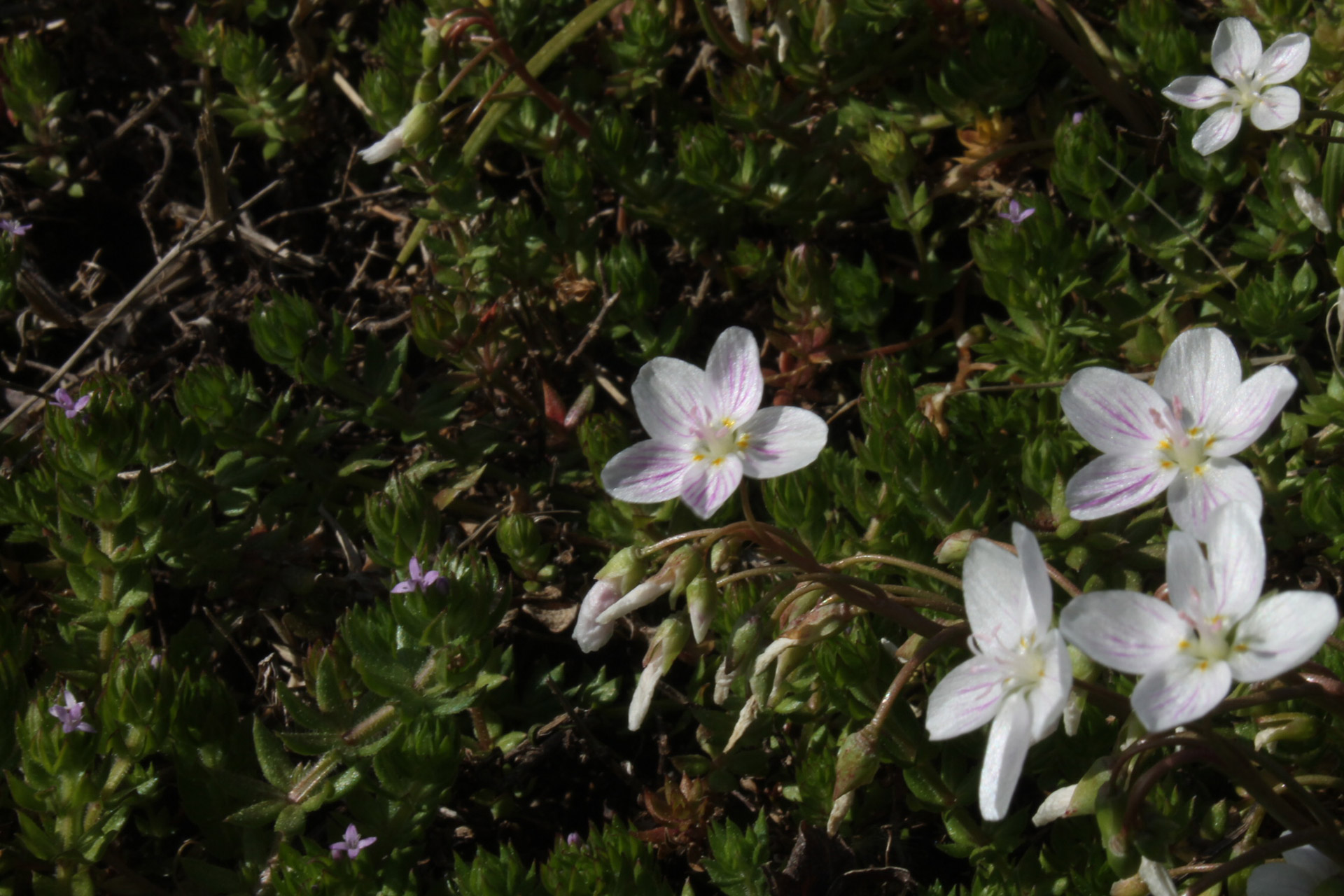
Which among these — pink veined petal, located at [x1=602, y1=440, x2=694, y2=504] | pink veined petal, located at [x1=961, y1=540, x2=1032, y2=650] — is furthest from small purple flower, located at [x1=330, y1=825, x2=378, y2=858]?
pink veined petal, located at [x1=961, y1=540, x2=1032, y2=650]

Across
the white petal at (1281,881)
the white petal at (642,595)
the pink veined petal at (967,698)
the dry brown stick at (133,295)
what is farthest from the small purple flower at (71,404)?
the white petal at (1281,881)

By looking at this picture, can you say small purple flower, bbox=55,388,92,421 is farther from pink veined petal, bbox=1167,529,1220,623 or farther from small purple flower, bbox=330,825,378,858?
pink veined petal, bbox=1167,529,1220,623

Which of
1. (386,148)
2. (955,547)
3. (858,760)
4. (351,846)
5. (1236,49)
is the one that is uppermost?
(386,148)

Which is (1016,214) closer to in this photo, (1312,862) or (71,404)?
(1312,862)

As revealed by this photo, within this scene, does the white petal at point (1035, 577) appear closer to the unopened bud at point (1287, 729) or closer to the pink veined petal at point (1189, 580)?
the pink veined petal at point (1189, 580)

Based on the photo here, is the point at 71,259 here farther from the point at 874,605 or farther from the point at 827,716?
the point at 874,605

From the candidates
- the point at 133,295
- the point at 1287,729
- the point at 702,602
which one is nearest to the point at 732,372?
the point at 702,602
